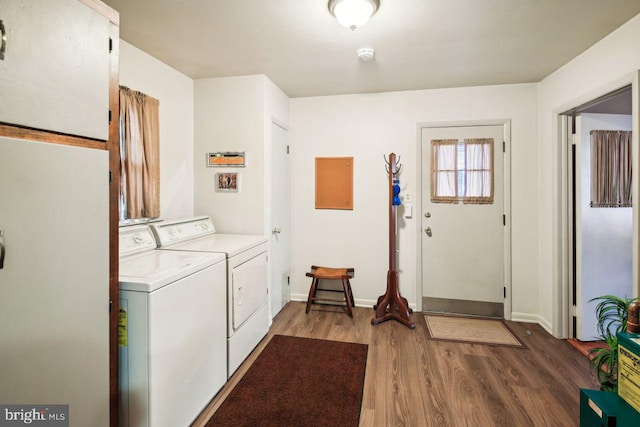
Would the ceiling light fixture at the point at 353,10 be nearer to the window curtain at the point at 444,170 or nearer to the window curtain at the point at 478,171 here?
the window curtain at the point at 444,170

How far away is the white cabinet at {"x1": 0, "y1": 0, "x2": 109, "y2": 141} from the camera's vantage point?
990 mm

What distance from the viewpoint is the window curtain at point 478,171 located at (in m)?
3.21

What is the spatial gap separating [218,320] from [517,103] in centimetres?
347

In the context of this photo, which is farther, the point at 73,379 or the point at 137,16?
the point at 137,16

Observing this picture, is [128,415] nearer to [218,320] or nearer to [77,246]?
[218,320]

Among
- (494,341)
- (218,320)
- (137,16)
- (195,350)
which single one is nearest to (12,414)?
(195,350)

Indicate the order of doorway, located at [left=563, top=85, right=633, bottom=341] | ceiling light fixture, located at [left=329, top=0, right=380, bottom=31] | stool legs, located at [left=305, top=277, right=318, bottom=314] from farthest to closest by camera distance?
stool legs, located at [left=305, top=277, right=318, bottom=314] < doorway, located at [left=563, top=85, right=633, bottom=341] < ceiling light fixture, located at [left=329, top=0, right=380, bottom=31]

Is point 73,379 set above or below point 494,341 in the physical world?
above

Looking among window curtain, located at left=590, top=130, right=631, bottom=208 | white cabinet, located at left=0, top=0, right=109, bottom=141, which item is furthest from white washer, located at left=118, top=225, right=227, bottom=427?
window curtain, located at left=590, top=130, right=631, bottom=208

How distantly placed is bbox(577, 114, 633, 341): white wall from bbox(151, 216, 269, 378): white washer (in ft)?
9.40

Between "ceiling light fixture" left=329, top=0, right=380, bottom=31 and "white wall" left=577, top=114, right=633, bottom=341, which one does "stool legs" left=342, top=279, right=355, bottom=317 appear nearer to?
"white wall" left=577, top=114, right=633, bottom=341

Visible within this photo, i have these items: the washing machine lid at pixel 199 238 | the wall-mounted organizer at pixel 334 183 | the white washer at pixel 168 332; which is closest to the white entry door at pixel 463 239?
the wall-mounted organizer at pixel 334 183

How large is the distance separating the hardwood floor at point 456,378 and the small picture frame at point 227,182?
143 cm

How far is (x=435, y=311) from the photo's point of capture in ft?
11.2
